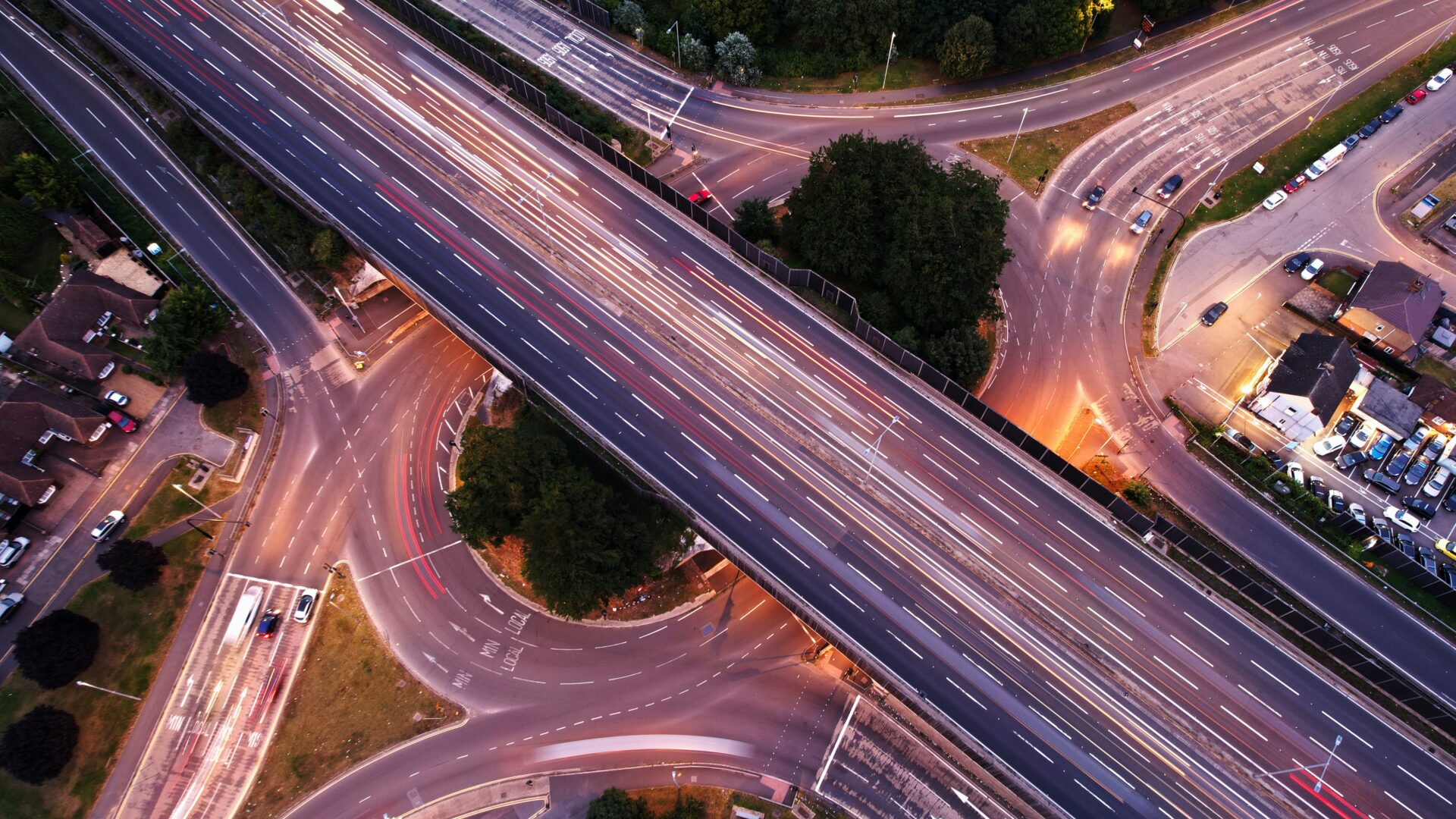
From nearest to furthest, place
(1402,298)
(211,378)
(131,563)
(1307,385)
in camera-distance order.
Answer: (131,563) → (1307,385) → (211,378) → (1402,298)

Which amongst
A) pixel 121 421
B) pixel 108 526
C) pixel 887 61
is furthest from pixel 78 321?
pixel 887 61

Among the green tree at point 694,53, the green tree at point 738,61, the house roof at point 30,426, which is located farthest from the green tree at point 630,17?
the house roof at point 30,426

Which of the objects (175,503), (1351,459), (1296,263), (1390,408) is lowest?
(1351,459)

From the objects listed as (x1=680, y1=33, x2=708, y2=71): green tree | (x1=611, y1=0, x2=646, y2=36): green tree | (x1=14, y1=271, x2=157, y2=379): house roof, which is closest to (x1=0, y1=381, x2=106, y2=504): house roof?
(x1=14, y1=271, x2=157, y2=379): house roof

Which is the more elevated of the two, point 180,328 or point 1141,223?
point 180,328

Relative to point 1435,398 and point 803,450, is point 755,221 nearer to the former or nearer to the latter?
point 803,450

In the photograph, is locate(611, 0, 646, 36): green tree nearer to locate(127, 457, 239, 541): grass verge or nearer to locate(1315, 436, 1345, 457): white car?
locate(127, 457, 239, 541): grass verge

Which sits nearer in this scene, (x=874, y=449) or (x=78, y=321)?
(x=874, y=449)

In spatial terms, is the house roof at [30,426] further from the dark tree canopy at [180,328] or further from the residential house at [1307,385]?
A: the residential house at [1307,385]
